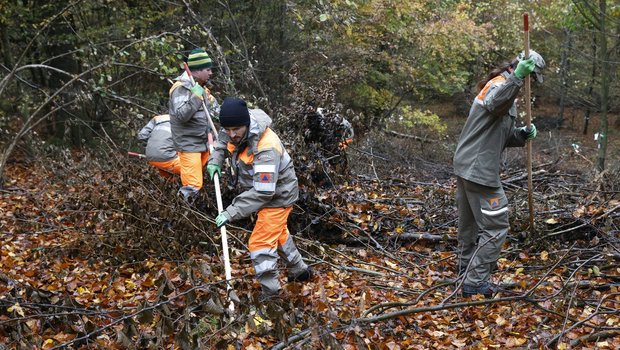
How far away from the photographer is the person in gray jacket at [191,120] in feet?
19.5

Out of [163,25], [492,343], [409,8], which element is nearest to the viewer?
[492,343]

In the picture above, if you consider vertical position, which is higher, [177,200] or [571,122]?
[177,200]

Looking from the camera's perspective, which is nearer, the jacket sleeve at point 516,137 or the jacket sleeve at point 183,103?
the jacket sleeve at point 516,137

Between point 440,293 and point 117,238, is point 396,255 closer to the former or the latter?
point 440,293

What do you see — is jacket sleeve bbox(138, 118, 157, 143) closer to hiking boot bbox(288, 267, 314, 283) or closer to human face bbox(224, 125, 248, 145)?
human face bbox(224, 125, 248, 145)

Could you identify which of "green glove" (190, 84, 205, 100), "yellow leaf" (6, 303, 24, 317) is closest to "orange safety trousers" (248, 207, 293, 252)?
"yellow leaf" (6, 303, 24, 317)

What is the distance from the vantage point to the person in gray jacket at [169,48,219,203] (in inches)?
234

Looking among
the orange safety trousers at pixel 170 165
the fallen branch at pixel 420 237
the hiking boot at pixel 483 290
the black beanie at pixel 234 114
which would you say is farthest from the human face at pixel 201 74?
the hiking boot at pixel 483 290

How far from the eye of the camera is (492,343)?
397 centimetres

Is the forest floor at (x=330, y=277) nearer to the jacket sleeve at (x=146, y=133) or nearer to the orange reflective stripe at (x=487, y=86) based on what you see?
the jacket sleeve at (x=146, y=133)

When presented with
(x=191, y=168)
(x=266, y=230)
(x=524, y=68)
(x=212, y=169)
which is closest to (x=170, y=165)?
(x=191, y=168)

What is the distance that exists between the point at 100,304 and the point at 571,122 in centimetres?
2674

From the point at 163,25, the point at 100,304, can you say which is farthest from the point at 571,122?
the point at 100,304

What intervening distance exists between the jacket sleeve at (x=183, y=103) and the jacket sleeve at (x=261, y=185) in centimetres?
182
